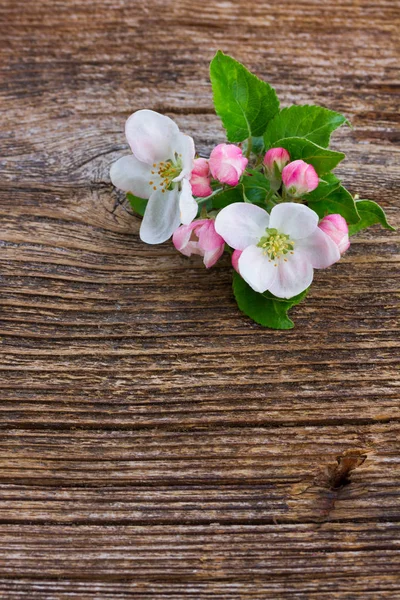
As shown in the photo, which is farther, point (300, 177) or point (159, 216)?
point (159, 216)

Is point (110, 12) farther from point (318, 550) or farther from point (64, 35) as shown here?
point (318, 550)

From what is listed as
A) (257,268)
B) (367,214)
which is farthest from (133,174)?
(367,214)

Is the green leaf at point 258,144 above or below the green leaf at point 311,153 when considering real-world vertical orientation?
below

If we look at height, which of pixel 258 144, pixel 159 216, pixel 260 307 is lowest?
pixel 260 307

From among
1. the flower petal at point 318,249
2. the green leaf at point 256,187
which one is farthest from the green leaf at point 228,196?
the flower petal at point 318,249

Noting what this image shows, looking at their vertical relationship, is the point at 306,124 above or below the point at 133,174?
above

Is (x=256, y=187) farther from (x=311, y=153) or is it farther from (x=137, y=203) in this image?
(x=137, y=203)

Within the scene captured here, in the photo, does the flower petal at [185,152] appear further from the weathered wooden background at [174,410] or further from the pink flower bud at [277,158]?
the weathered wooden background at [174,410]
